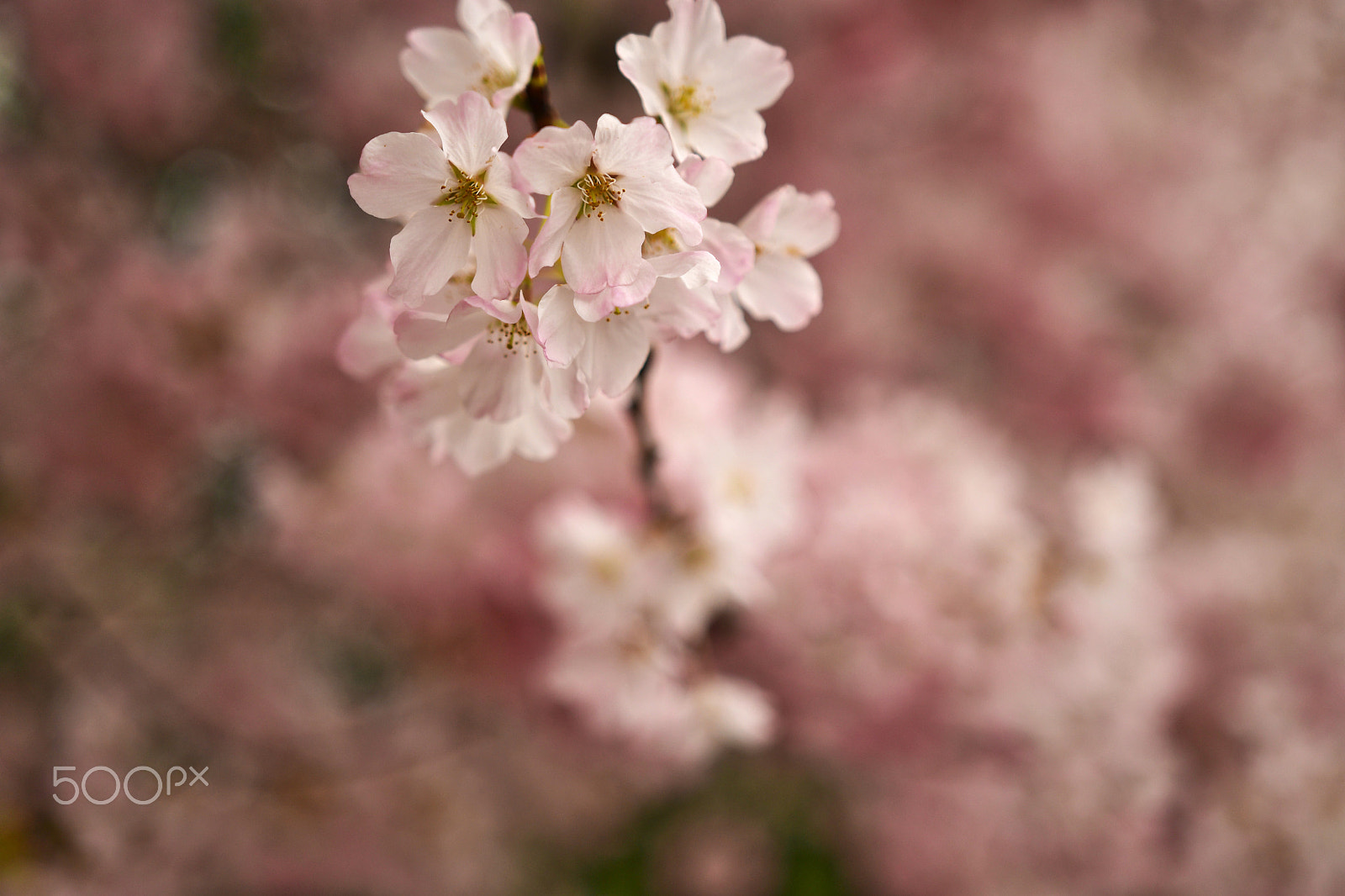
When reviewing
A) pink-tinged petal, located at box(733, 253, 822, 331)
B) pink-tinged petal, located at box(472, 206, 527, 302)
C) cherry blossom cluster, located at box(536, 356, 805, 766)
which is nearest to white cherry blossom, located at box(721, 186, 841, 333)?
pink-tinged petal, located at box(733, 253, 822, 331)

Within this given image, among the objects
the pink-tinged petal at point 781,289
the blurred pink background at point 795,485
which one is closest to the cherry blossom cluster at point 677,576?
the blurred pink background at point 795,485

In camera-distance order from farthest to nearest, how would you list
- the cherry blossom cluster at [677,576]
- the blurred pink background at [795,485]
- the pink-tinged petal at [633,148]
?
the blurred pink background at [795,485]
the cherry blossom cluster at [677,576]
the pink-tinged petal at [633,148]

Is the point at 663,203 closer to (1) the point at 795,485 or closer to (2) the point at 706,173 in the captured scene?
(2) the point at 706,173

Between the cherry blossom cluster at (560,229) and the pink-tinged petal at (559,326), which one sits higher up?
the cherry blossom cluster at (560,229)

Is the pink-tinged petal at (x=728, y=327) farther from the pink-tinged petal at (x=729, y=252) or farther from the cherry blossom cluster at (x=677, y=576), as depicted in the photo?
the cherry blossom cluster at (x=677, y=576)

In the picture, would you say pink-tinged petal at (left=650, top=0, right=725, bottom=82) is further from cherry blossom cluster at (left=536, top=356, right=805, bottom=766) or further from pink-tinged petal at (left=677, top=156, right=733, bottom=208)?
cherry blossom cluster at (left=536, top=356, right=805, bottom=766)

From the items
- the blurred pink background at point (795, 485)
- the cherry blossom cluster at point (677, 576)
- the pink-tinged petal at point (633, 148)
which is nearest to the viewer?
the pink-tinged petal at point (633, 148)

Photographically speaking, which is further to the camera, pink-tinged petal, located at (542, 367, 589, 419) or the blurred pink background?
the blurred pink background
